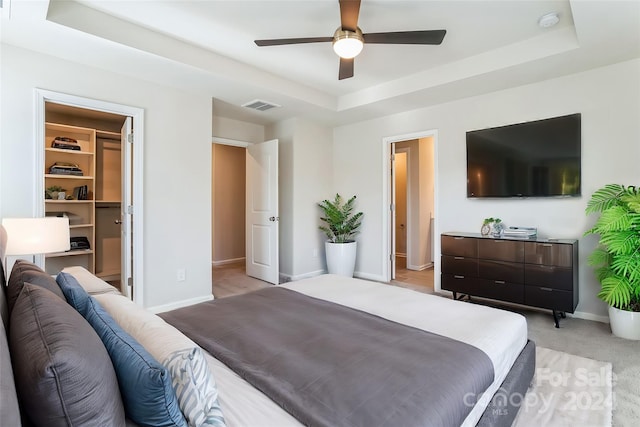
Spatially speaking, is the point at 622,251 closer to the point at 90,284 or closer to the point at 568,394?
the point at 568,394

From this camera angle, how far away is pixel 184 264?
3547 millimetres

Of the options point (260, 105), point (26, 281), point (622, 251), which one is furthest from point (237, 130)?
point (622, 251)

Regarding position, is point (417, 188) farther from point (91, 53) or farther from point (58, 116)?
point (58, 116)

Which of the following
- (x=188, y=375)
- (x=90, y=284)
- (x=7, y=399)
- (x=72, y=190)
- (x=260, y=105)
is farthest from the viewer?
(x=72, y=190)

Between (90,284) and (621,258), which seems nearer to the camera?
(90,284)

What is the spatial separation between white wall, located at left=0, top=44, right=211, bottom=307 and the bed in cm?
175

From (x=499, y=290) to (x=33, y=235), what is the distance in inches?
153

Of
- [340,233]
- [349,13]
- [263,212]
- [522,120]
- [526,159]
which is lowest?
[340,233]

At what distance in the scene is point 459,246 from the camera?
3512 millimetres

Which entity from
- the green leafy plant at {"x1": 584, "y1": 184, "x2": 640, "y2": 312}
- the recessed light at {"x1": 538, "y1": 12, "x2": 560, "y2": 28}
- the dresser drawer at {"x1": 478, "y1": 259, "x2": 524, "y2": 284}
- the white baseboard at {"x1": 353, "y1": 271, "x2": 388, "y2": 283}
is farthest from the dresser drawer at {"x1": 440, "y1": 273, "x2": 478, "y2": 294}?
the recessed light at {"x1": 538, "y1": 12, "x2": 560, "y2": 28}

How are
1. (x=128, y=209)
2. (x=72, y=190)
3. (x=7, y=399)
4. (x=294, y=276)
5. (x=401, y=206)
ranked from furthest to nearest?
(x=401, y=206)
(x=294, y=276)
(x=72, y=190)
(x=128, y=209)
(x=7, y=399)

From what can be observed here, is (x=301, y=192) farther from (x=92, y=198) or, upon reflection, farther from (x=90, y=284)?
(x=90, y=284)

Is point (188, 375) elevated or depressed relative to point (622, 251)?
depressed

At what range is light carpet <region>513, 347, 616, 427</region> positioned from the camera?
1.68 meters
